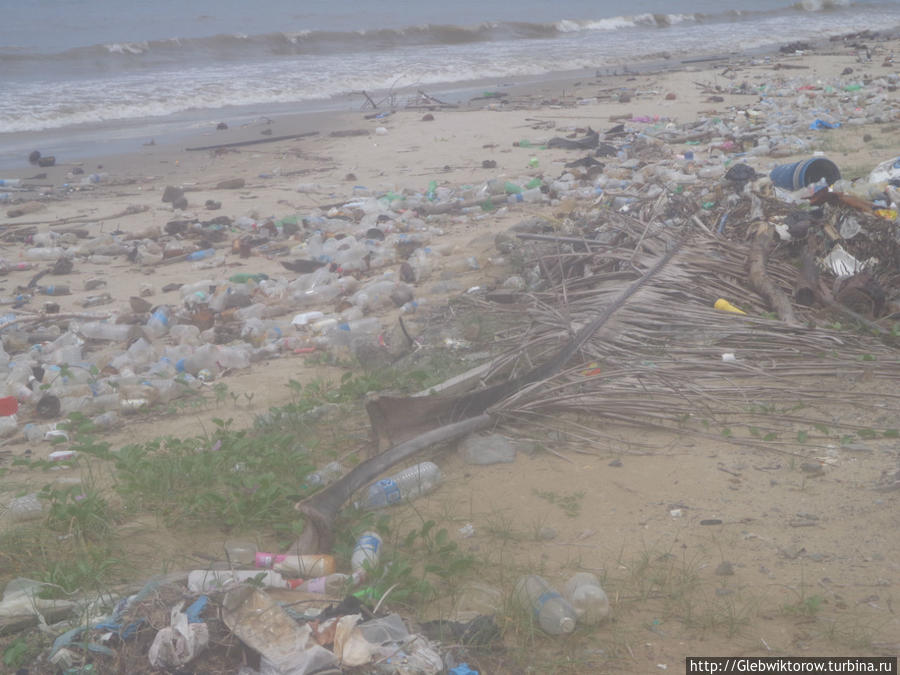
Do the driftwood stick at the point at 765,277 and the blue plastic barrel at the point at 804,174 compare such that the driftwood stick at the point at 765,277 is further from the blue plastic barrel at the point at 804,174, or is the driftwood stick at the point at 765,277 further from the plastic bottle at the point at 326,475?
the plastic bottle at the point at 326,475

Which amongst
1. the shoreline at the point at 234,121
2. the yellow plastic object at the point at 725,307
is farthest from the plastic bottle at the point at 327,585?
the shoreline at the point at 234,121

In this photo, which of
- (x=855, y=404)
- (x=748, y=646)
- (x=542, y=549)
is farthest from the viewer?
(x=855, y=404)

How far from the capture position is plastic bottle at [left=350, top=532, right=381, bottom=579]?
2.24 meters

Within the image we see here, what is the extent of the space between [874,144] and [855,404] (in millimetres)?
5891

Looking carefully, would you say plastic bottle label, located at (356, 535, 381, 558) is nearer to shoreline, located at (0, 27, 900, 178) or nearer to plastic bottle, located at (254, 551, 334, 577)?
plastic bottle, located at (254, 551, 334, 577)

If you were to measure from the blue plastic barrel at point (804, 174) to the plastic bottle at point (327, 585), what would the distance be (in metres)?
4.07

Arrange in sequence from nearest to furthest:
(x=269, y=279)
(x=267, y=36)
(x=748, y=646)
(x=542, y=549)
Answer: (x=748, y=646) < (x=542, y=549) < (x=269, y=279) < (x=267, y=36)

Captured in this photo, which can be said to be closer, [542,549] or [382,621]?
[382,621]

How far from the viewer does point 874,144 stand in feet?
25.3

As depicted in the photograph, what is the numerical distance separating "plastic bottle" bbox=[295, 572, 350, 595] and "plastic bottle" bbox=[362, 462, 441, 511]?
1.43ft

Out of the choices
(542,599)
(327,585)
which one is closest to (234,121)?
(327,585)

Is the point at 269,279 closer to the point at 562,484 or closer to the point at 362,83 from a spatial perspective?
the point at 562,484

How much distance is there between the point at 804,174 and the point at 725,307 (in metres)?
2.00

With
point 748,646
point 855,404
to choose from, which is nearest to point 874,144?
point 855,404
